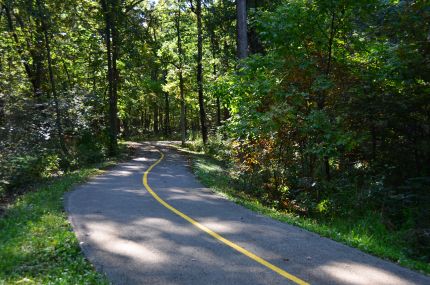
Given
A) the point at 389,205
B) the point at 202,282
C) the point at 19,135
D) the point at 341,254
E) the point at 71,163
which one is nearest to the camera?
the point at 202,282

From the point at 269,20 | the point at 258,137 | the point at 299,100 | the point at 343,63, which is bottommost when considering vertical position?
the point at 258,137

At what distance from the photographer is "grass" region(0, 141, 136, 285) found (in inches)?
230

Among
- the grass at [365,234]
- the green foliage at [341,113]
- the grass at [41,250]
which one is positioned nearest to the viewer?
the grass at [41,250]

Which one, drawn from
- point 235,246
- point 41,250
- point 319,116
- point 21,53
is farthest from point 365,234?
point 21,53

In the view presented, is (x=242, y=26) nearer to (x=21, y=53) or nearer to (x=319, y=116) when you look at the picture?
(x=319, y=116)

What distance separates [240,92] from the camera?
15.7 metres

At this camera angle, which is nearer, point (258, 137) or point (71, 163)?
point (258, 137)

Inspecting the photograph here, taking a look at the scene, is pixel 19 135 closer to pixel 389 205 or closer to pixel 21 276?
pixel 21 276

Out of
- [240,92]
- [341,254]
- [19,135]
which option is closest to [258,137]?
[240,92]

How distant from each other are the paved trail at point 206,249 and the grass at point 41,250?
0.27 m

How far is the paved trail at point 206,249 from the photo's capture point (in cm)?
597

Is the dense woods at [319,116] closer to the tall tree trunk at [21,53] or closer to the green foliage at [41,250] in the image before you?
the tall tree trunk at [21,53]

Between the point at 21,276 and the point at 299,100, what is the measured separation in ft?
31.9

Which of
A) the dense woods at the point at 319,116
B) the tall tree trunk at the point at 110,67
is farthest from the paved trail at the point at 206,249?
the tall tree trunk at the point at 110,67
